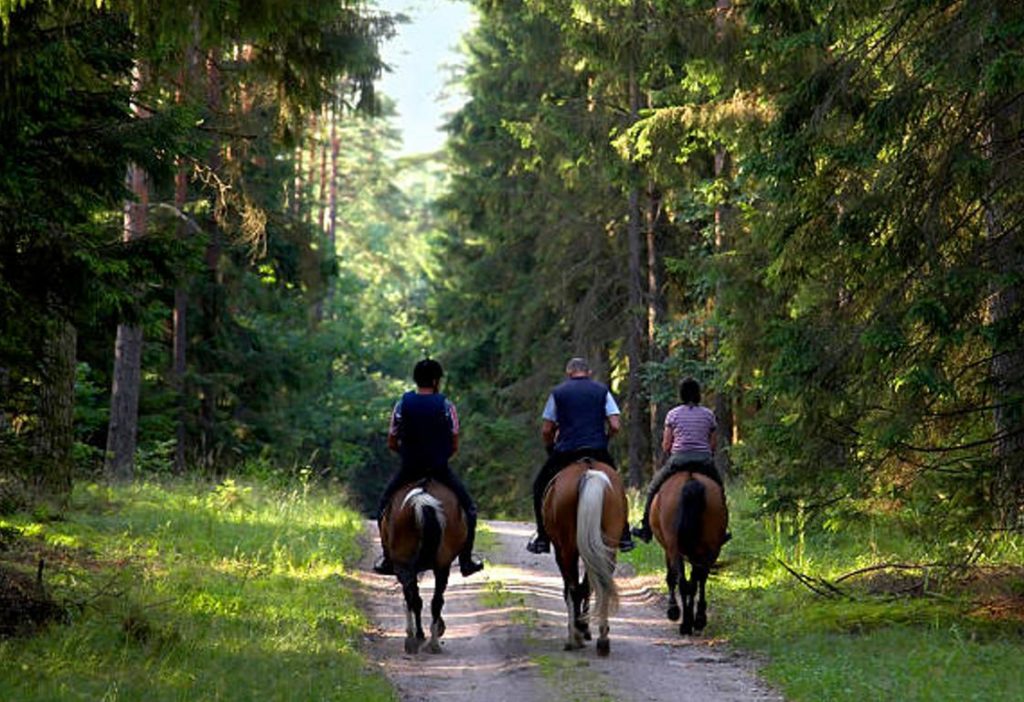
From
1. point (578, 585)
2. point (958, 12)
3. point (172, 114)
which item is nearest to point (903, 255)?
point (958, 12)

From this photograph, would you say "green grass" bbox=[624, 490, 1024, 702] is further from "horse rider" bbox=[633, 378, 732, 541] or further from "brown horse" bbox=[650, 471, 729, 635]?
"horse rider" bbox=[633, 378, 732, 541]

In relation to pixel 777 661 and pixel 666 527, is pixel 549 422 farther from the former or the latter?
pixel 777 661

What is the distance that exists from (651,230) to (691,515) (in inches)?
819

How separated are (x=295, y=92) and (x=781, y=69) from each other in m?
6.45

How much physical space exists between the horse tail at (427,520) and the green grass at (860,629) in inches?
120

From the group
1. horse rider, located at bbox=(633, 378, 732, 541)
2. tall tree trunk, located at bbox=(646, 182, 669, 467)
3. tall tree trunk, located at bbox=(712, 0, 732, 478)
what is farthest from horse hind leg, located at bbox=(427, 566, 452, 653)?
tall tree trunk, located at bbox=(646, 182, 669, 467)

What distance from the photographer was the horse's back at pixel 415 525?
12.0 m

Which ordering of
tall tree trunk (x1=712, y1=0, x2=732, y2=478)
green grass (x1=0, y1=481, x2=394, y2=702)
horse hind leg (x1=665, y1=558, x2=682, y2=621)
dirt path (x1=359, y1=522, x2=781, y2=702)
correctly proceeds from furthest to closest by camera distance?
tall tree trunk (x1=712, y1=0, x2=732, y2=478)
horse hind leg (x1=665, y1=558, x2=682, y2=621)
dirt path (x1=359, y1=522, x2=781, y2=702)
green grass (x1=0, y1=481, x2=394, y2=702)

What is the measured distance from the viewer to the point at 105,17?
995cm

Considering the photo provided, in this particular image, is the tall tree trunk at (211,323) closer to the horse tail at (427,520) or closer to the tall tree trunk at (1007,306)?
the horse tail at (427,520)

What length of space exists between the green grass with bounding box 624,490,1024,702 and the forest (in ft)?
2.23

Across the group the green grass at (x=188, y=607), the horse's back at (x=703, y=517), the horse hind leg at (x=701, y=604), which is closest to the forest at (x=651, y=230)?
the horse's back at (x=703, y=517)

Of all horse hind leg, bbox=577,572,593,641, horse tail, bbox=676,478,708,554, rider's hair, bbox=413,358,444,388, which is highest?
rider's hair, bbox=413,358,444,388

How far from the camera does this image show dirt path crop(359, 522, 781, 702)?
996 centimetres
